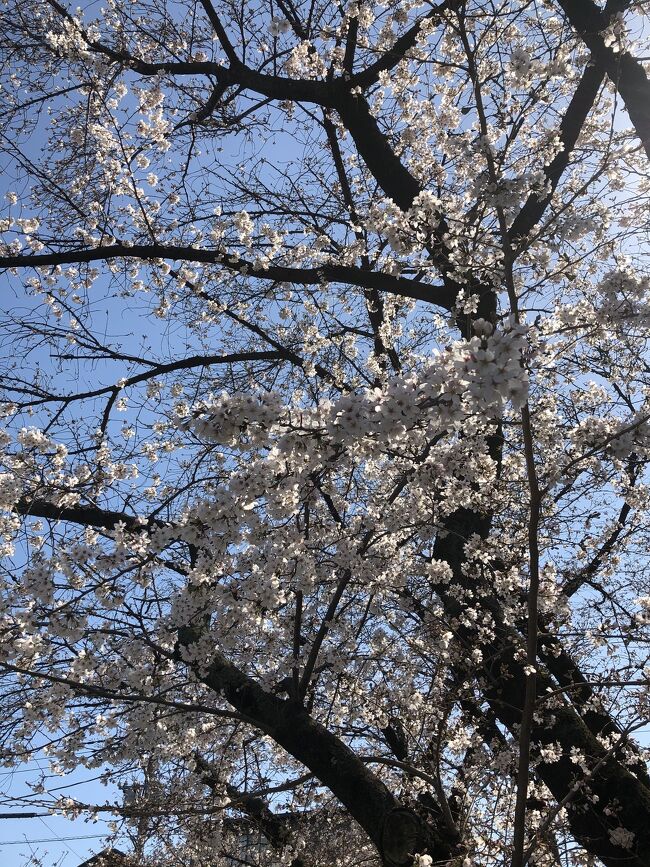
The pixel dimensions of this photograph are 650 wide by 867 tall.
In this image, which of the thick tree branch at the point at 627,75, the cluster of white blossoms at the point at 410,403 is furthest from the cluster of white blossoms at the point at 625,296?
the thick tree branch at the point at 627,75

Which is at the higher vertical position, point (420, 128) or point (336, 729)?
point (420, 128)

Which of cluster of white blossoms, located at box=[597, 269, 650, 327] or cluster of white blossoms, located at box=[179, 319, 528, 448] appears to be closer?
cluster of white blossoms, located at box=[179, 319, 528, 448]

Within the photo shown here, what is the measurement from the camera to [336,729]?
202 inches

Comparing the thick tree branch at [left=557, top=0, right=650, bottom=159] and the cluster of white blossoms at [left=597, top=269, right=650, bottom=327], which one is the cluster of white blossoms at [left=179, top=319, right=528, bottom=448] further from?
the thick tree branch at [left=557, top=0, right=650, bottom=159]

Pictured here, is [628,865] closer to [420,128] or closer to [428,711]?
[428,711]

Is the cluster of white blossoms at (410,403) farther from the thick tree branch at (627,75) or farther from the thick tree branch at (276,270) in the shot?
the thick tree branch at (627,75)

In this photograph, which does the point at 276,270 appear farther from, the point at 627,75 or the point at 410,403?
the point at 410,403

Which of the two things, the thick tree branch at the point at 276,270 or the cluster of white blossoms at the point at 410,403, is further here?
the thick tree branch at the point at 276,270

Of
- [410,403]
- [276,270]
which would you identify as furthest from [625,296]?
[276,270]

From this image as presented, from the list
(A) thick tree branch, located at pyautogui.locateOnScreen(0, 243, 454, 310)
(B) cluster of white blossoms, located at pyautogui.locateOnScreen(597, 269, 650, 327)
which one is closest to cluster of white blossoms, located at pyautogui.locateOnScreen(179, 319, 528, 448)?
(B) cluster of white blossoms, located at pyautogui.locateOnScreen(597, 269, 650, 327)

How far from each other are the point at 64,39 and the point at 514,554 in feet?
18.1

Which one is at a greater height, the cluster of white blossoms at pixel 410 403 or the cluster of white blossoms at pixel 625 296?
the cluster of white blossoms at pixel 625 296

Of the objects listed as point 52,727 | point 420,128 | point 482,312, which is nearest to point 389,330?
point 482,312

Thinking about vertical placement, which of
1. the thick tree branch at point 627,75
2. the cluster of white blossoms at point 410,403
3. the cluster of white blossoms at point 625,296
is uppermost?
the thick tree branch at point 627,75
